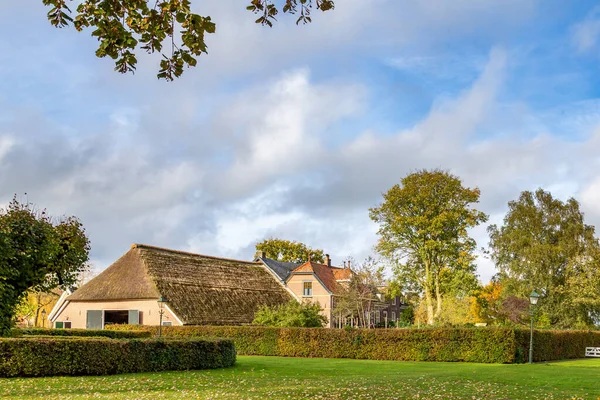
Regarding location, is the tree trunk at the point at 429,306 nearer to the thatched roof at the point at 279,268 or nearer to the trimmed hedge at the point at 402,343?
the trimmed hedge at the point at 402,343

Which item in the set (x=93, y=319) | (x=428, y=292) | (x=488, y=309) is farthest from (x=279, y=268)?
(x=488, y=309)

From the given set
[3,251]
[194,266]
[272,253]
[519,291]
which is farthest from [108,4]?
[272,253]

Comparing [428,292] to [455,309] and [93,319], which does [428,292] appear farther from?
[93,319]

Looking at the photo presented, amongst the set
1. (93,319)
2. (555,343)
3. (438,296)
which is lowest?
(93,319)

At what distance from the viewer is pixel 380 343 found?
1363 inches

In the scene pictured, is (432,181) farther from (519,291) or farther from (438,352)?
(438,352)

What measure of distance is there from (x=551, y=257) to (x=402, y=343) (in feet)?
92.6

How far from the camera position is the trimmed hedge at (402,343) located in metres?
32.3

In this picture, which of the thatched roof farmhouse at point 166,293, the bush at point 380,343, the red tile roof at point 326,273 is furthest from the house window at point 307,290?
the bush at point 380,343

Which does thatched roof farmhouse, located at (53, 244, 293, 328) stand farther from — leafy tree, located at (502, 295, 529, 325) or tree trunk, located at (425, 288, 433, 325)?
leafy tree, located at (502, 295, 529, 325)

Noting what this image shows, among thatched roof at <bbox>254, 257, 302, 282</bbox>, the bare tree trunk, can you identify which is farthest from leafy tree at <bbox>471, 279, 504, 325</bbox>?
thatched roof at <bbox>254, 257, 302, 282</bbox>

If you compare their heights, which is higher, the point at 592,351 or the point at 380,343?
the point at 380,343

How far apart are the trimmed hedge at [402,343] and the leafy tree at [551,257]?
1593 cm

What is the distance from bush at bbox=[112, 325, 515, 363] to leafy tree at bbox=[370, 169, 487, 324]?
1585 cm
